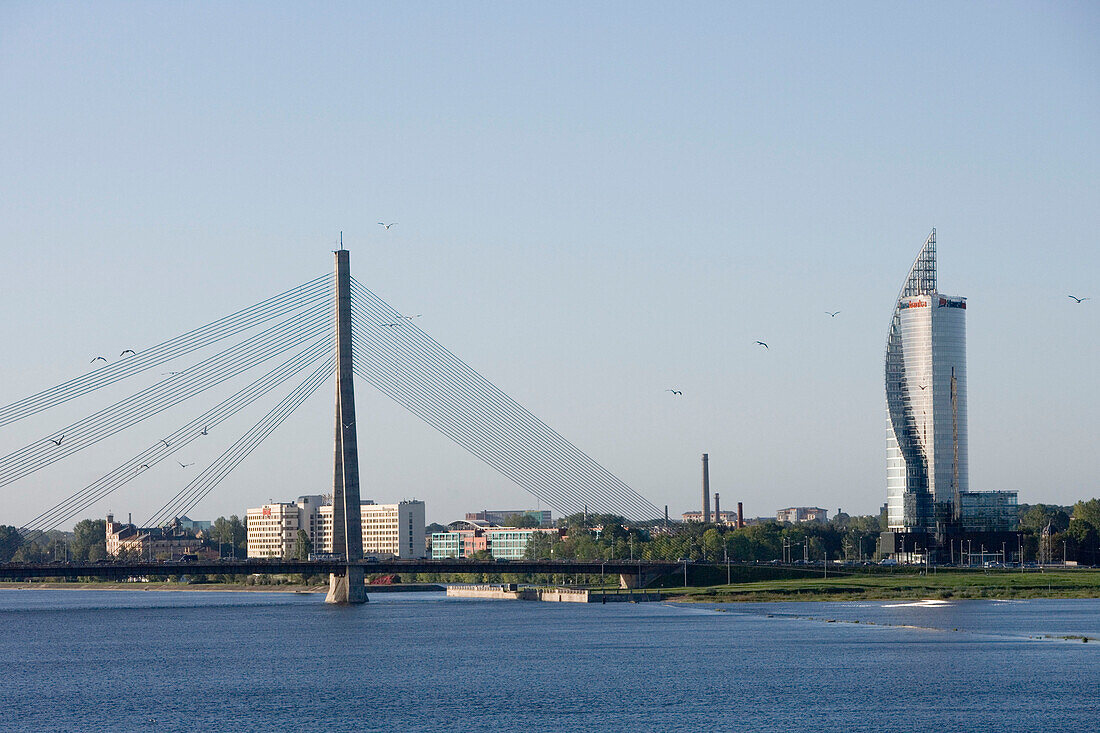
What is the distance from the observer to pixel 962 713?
69.0m

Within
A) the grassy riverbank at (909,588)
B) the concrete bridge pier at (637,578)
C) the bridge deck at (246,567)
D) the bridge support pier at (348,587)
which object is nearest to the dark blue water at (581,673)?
the bridge deck at (246,567)

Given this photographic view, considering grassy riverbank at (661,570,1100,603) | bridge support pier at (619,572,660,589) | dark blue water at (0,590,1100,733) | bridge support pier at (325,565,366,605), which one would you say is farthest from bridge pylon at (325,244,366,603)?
bridge support pier at (619,572,660,589)

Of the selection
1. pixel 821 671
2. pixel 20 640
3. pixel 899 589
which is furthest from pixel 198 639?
pixel 899 589

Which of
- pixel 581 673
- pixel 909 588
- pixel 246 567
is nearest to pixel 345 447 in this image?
pixel 246 567

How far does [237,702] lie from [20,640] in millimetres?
53296

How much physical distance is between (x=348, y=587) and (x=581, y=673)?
70.4 m

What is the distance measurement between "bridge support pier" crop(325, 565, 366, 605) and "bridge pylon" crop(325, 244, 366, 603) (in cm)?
20

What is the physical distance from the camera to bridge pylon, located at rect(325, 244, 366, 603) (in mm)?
135875

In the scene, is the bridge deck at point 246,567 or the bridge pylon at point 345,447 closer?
the bridge pylon at point 345,447

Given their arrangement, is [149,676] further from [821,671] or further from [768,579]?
[768,579]

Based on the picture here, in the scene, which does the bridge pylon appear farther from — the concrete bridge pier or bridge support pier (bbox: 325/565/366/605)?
the concrete bridge pier

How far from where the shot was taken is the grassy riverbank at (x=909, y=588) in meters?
155

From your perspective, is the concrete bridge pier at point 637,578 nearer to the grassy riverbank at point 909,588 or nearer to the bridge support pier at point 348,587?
the grassy riverbank at point 909,588

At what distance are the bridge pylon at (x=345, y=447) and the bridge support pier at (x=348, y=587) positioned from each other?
0.66 ft
